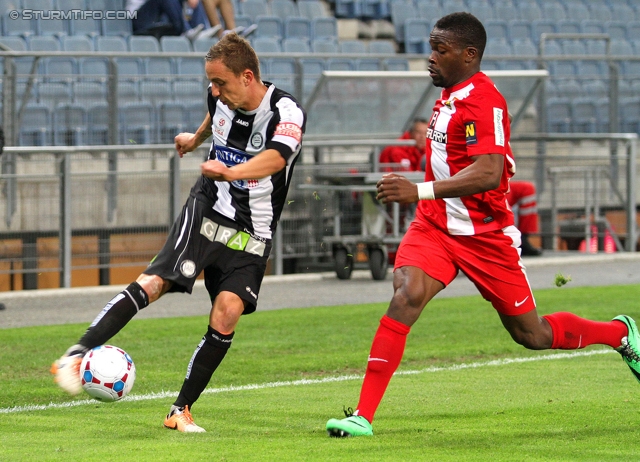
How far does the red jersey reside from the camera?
223 inches

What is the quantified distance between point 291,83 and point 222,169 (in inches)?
405

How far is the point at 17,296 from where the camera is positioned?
13047 millimetres

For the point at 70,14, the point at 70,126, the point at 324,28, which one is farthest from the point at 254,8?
the point at 70,126

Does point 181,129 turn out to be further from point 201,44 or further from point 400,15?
point 400,15

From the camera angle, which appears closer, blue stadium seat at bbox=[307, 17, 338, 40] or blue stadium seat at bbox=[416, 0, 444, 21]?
blue stadium seat at bbox=[307, 17, 338, 40]

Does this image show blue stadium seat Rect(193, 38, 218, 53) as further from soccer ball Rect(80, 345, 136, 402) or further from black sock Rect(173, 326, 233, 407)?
soccer ball Rect(80, 345, 136, 402)

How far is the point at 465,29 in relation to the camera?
5828 mm

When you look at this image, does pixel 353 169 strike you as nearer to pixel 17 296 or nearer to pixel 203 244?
pixel 17 296

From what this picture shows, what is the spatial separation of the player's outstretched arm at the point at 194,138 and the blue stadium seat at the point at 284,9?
1455 centimetres

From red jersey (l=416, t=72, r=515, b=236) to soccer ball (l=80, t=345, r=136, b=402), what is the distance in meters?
1.84

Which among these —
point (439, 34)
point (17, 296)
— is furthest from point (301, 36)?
point (439, 34)

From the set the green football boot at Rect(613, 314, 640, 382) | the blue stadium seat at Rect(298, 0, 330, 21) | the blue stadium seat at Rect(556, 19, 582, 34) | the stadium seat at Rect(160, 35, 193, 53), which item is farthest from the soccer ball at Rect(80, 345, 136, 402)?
the blue stadium seat at Rect(556, 19, 582, 34)

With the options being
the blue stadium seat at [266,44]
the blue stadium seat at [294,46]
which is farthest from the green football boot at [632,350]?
the blue stadium seat at [294,46]

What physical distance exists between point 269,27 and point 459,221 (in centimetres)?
A: 1482
